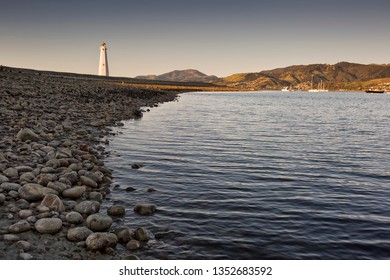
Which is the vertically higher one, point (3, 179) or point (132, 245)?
point (3, 179)

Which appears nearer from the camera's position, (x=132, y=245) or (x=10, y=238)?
(x=10, y=238)

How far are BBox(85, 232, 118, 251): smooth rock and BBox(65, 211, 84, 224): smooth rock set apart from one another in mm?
1026

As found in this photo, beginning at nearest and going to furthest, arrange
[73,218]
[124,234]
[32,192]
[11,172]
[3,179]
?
[124,234] → [73,218] → [32,192] → [3,179] → [11,172]

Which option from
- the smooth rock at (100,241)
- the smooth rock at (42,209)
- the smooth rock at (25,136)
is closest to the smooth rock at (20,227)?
the smooth rock at (42,209)

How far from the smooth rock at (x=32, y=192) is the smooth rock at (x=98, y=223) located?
1.70 meters

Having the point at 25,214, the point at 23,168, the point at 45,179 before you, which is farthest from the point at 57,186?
the point at 25,214

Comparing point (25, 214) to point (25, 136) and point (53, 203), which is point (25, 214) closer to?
point (53, 203)

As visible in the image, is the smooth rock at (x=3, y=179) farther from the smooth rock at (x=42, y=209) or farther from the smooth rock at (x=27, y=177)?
the smooth rock at (x=42, y=209)

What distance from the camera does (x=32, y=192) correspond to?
848 cm

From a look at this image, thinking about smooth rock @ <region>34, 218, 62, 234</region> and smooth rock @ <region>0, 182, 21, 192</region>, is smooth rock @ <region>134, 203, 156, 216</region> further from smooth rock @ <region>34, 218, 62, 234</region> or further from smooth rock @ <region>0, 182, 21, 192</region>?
smooth rock @ <region>0, 182, 21, 192</region>

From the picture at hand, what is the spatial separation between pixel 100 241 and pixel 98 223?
84cm

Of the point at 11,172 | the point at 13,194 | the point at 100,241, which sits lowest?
the point at 100,241
